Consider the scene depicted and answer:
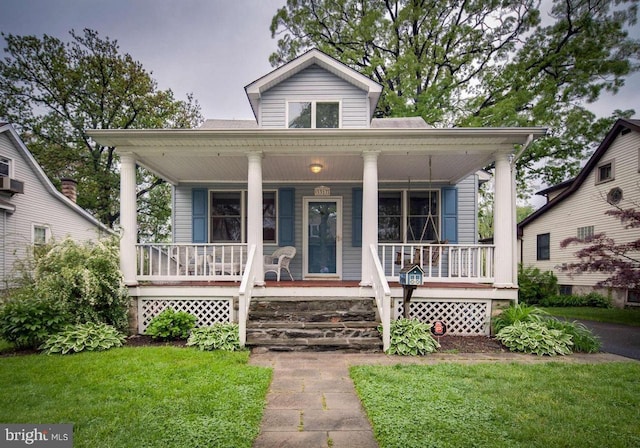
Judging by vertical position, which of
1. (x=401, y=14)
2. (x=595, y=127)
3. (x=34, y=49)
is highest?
(x=401, y=14)

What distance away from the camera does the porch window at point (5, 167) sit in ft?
31.5

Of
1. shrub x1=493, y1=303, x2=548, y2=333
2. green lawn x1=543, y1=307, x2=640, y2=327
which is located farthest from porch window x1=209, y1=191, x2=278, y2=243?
green lawn x1=543, y1=307, x2=640, y2=327

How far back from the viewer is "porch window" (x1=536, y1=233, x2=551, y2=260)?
41.6 feet

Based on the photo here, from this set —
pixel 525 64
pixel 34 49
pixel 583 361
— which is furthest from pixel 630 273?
pixel 34 49

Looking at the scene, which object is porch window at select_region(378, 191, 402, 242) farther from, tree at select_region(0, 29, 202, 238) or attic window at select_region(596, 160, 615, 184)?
tree at select_region(0, 29, 202, 238)

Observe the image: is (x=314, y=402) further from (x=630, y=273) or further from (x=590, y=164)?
(x=590, y=164)

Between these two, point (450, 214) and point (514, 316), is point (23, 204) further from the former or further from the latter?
point (514, 316)

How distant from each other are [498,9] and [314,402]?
1649cm

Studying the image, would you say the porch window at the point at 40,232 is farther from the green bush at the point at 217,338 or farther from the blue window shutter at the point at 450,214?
the blue window shutter at the point at 450,214

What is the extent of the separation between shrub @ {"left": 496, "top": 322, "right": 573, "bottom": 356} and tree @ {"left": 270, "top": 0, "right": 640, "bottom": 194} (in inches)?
373

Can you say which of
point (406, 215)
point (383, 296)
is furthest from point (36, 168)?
point (383, 296)

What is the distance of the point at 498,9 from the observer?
42.9 ft

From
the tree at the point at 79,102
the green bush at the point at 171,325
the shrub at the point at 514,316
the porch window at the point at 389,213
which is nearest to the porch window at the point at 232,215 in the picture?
the porch window at the point at 389,213

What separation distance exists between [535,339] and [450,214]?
12.2 feet
